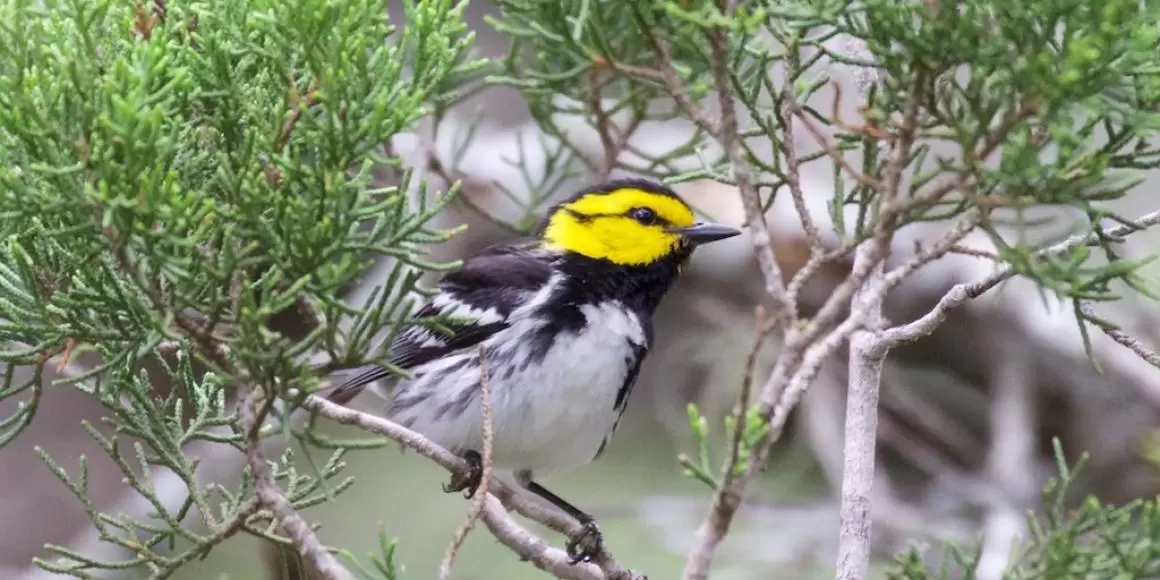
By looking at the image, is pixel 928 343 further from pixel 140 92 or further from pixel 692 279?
pixel 140 92

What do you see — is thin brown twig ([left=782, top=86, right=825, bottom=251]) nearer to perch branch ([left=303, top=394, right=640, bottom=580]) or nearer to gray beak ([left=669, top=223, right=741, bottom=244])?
perch branch ([left=303, top=394, right=640, bottom=580])

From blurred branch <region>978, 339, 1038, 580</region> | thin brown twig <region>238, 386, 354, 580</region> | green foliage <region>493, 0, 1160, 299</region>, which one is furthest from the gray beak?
blurred branch <region>978, 339, 1038, 580</region>

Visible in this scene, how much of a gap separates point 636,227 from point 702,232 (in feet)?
0.47

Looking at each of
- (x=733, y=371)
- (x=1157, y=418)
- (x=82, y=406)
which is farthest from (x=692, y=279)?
(x=82, y=406)

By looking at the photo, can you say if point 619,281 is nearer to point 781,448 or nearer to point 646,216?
point 646,216

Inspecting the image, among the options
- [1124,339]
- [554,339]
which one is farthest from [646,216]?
[1124,339]

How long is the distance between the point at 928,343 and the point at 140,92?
313 cm

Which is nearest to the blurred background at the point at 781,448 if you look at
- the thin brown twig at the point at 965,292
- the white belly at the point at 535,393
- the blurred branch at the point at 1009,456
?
the blurred branch at the point at 1009,456

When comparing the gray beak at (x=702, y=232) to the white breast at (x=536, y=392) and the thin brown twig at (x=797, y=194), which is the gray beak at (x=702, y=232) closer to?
the white breast at (x=536, y=392)

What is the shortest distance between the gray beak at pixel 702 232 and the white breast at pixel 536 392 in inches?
7.1

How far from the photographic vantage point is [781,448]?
3.83m

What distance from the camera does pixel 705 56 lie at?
3.87 feet

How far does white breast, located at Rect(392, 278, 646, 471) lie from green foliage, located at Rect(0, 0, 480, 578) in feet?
2.40

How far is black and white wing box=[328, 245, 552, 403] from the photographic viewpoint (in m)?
2.15
